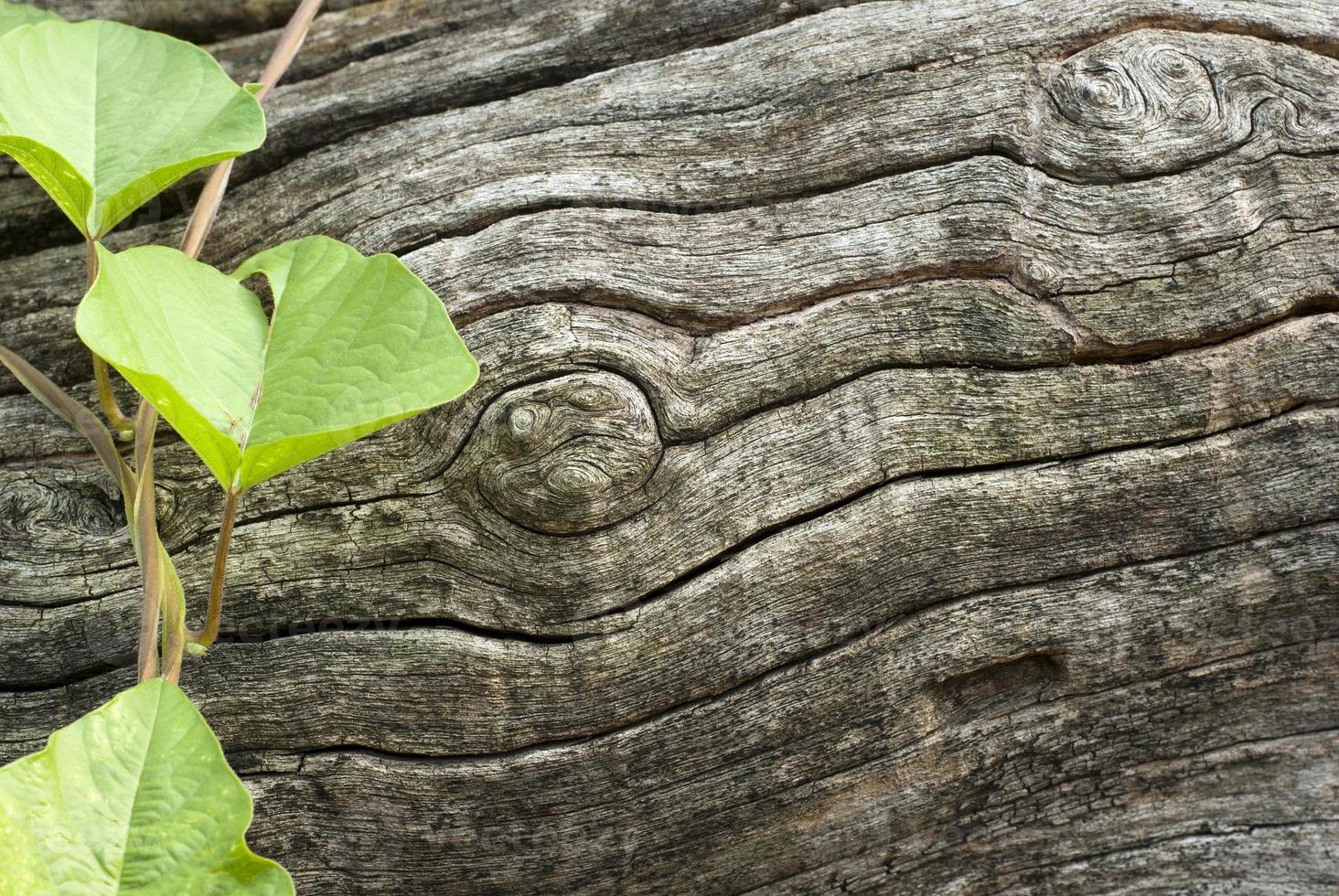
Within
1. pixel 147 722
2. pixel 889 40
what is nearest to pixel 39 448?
pixel 147 722

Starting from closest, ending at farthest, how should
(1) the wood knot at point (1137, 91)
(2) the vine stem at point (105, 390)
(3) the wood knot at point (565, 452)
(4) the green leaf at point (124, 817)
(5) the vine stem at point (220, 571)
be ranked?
(4) the green leaf at point (124, 817) → (5) the vine stem at point (220, 571) → (2) the vine stem at point (105, 390) → (3) the wood knot at point (565, 452) → (1) the wood knot at point (1137, 91)

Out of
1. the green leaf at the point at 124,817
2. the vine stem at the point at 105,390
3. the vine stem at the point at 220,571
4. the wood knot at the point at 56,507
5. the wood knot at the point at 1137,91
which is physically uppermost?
the wood knot at the point at 1137,91

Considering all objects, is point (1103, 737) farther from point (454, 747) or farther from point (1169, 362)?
point (454, 747)

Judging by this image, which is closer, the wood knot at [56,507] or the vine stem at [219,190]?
the vine stem at [219,190]

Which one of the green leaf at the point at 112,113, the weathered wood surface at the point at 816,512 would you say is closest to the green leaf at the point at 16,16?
the green leaf at the point at 112,113

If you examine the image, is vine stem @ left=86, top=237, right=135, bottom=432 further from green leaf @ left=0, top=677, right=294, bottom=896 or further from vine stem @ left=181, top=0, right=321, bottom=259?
green leaf @ left=0, top=677, right=294, bottom=896

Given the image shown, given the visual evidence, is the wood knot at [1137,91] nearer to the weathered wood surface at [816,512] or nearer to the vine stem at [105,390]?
the weathered wood surface at [816,512]

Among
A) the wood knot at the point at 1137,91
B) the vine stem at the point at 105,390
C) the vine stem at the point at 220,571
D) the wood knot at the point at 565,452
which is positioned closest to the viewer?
the vine stem at the point at 220,571
